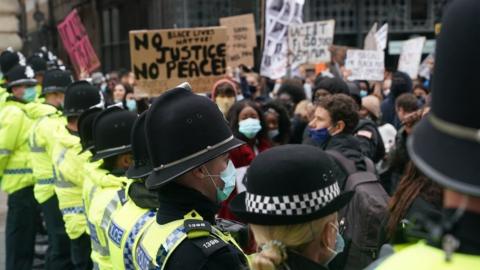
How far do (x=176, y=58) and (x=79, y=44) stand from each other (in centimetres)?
580

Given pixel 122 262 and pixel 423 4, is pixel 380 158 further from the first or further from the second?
pixel 423 4

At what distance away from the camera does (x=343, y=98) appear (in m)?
5.09

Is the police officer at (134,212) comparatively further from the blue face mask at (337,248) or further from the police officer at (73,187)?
the police officer at (73,187)

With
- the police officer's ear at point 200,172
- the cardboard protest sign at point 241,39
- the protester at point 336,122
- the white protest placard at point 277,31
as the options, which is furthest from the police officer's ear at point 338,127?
the cardboard protest sign at point 241,39

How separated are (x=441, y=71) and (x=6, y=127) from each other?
669 centimetres

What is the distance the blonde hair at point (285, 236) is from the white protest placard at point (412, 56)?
10164mm

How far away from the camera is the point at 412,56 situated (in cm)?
1229

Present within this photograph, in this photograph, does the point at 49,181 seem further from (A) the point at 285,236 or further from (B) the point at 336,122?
(A) the point at 285,236

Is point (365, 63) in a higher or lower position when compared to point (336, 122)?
lower

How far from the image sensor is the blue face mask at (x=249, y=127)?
20.4 ft

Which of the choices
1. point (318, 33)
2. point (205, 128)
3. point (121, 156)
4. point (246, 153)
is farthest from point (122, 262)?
point (318, 33)

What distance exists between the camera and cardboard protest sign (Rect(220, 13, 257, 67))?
444 inches

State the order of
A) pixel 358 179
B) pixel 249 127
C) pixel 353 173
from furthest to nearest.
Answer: pixel 249 127 < pixel 353 173 < pixel 358 179

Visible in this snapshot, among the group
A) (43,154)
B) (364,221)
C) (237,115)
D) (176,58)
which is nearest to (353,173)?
(364,221)
